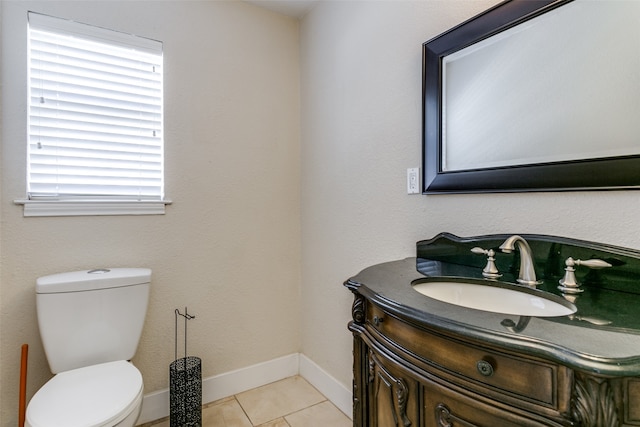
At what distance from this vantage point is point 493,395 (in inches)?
24.0

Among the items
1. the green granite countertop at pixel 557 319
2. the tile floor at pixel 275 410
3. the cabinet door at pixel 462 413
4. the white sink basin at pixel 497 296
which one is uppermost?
the green granite countertop at pixel 557 319

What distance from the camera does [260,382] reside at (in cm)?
210

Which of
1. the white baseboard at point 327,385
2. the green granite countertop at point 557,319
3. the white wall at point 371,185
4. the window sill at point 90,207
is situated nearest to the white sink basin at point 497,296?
the green granite countertop at point 557,319

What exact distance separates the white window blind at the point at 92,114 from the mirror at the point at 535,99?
1.49 meters

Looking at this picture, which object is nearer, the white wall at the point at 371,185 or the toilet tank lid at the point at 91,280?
the white wall at the point at 371,185

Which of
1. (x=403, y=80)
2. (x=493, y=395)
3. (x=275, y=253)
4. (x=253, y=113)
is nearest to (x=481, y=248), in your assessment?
(x=493, y=395)

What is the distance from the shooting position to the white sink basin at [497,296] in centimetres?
83

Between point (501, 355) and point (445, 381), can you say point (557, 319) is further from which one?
point (445, 381)

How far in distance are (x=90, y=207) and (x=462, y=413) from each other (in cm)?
181

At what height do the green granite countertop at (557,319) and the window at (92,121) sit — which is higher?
the window at (92,121)

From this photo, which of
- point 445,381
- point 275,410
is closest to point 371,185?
point 445,381

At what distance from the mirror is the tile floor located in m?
1.39

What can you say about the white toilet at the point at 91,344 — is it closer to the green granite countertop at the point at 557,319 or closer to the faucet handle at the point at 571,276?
the green granite countertop at the point at 557,319

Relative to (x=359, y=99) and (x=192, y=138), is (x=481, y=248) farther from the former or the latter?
(x=192, y=138)
